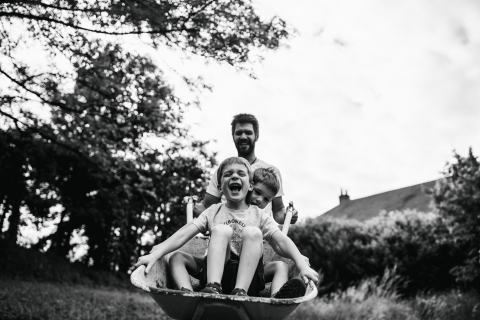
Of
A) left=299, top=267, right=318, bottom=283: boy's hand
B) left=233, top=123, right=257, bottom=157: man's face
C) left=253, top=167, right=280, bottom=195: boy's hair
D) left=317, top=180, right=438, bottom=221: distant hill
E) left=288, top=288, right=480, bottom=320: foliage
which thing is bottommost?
left=288, top=288, right=480, bottom=320: foliage

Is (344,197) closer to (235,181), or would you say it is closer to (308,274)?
(235,181)

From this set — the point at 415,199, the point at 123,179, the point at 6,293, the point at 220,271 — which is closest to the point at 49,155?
the point at 123,179

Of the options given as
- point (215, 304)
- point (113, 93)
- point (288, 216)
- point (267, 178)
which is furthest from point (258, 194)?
point (113, 93)

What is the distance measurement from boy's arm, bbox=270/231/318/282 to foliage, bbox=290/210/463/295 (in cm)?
787

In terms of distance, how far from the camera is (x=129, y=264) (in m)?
14.8

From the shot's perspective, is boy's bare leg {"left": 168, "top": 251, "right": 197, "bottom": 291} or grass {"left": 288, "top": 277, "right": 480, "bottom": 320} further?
grass {"left": 288, "top": 277, "right": 480, "bottom": 320}

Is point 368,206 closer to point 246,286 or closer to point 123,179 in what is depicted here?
point 123,179

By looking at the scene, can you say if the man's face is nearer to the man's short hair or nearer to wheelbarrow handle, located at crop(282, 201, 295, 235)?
the man's short hair

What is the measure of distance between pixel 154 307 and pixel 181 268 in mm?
6079

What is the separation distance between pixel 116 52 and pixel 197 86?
40.6 inches

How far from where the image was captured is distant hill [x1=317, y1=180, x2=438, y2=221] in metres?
22.6

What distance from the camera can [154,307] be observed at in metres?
7.96

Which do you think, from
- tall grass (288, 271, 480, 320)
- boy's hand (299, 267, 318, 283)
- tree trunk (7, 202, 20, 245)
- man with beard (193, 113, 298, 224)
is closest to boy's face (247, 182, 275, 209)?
man with beard (193, 113, 298, 224)

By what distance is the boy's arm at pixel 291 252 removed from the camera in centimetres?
212
